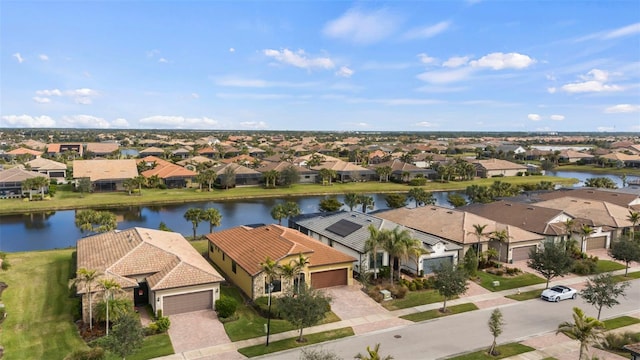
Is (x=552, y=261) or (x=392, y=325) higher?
(x=552, y=261)

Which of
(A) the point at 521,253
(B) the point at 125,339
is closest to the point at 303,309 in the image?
(B) the point at 125,339

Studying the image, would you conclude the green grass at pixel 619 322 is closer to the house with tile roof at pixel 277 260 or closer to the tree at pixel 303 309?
the house with tile roof at pixel 277 260

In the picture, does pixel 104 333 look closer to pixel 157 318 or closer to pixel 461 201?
pixel 157 318

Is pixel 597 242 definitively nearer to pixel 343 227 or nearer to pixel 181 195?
pixel 343 227

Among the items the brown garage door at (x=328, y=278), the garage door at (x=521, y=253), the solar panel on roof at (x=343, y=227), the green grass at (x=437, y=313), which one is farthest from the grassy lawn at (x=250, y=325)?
the garage door at (x=521, y=253)

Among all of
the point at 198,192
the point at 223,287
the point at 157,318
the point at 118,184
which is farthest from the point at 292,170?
the point at 157,318
